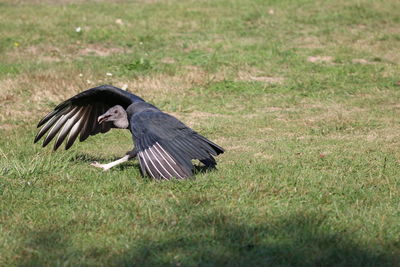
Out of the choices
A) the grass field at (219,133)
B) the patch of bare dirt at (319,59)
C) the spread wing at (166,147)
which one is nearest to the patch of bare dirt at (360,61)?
the grass field at (219,133)

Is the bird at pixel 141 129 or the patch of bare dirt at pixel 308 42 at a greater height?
the bird at pixel 141 129

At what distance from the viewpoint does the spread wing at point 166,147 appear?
6891mm

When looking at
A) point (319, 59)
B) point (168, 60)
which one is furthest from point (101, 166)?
point (319, 59)

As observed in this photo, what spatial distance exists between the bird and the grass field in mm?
188

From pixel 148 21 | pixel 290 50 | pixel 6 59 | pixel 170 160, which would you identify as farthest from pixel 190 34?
pixel 170 160

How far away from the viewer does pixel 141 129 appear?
7.21 metres

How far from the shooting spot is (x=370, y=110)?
445 inches

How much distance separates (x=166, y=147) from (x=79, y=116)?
2031 mm

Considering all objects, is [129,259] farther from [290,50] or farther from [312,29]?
[312,29]

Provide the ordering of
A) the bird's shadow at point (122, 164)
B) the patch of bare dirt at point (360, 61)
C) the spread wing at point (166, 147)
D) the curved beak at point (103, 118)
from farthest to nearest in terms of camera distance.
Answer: the patch of bare dirt at point (360, 61), the curved beak at point (103, 118), the bird's shadow at point (122, 164), the spread wing at point (166, 147)

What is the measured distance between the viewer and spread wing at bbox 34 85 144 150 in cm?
839

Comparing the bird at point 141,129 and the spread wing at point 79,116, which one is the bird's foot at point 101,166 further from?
the spread wing at point 79,116

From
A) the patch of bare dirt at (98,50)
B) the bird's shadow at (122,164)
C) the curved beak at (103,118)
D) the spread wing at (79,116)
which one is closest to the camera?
the bird's shadow at (122,164)

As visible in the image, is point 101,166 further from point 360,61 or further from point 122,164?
point 360,61
